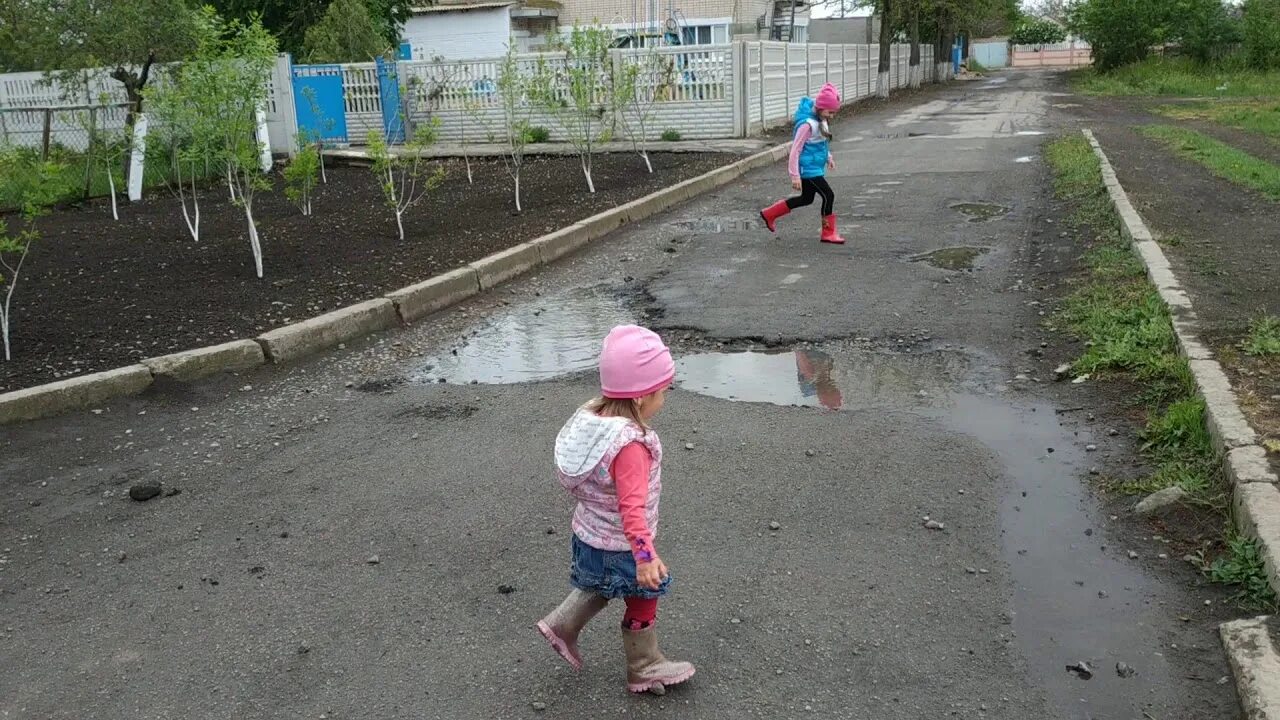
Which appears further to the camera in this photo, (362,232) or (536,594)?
(362,232)

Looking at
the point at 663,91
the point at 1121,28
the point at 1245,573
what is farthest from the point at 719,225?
the point at 1121,28

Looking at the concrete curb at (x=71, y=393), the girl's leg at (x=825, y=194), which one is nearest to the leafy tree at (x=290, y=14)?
the girl's leg at (x=825, y=194)

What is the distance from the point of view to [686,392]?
5996 mm

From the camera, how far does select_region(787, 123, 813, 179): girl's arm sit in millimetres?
10047

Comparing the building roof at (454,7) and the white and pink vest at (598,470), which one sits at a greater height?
the building roof at (454,7)

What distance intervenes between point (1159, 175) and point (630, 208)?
22.0 feet

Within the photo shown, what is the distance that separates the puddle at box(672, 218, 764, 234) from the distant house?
25.0 m

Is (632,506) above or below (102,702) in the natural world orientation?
above

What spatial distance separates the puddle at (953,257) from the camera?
9055 millimetres

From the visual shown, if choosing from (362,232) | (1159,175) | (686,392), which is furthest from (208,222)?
(1159,175)

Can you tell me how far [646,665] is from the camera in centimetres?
317

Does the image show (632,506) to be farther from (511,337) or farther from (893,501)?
(511,337)

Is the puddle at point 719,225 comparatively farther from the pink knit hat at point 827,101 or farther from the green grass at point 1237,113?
the green grass at point 1237,113

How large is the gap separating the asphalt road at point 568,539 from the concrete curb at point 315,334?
19cm
